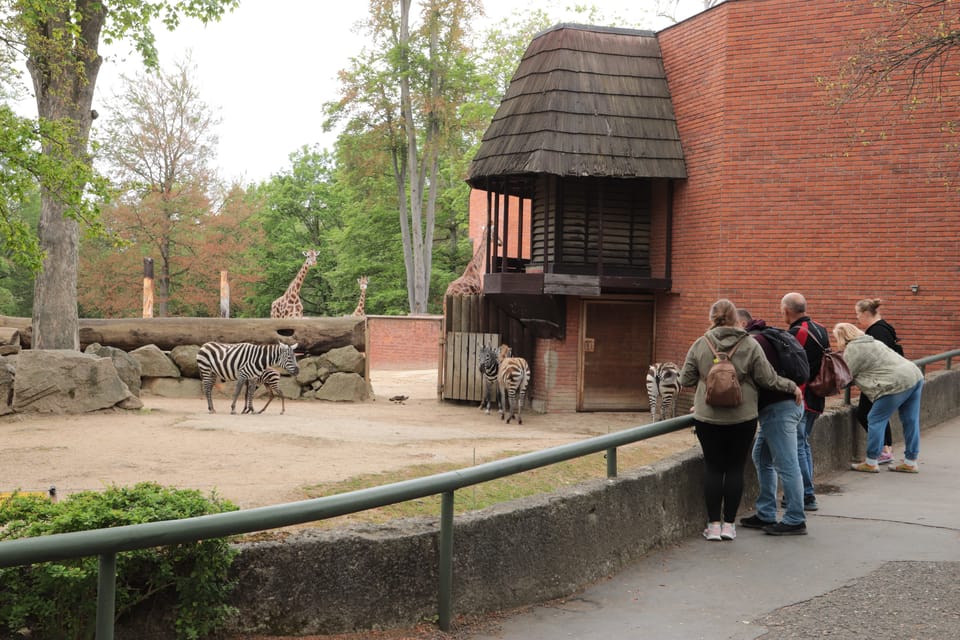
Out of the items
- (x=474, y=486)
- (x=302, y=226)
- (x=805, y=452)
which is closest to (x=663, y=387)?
(x=474, y=486)

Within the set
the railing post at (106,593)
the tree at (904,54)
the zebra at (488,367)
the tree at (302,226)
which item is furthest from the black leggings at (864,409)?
the tree at (302,226)

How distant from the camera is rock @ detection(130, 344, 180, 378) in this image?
66.9ft

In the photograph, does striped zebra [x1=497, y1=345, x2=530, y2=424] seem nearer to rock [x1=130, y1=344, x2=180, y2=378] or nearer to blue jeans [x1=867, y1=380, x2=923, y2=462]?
rock [x1=130, y1=344, x2=180, y2=378]

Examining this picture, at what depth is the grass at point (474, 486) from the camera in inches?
296

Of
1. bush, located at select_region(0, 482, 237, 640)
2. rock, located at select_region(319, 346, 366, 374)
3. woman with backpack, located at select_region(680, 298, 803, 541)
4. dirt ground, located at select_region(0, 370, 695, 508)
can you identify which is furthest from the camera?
rock, located at select_region(319, 346, 366, 374)

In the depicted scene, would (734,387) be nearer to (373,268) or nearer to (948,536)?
(948,536)

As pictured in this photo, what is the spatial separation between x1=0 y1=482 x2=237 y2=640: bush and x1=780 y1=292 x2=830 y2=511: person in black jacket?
4.98m

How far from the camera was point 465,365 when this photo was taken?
72.9 ft

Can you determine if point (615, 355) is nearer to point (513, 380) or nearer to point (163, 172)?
point (513, 380)

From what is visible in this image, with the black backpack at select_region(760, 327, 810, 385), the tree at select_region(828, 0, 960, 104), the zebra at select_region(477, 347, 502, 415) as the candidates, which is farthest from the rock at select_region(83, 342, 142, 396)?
the tree at select_region(828, 0, 960, 104)

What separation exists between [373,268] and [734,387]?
142ft

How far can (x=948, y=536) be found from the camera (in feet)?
23.6

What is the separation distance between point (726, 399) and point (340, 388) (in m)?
15.3

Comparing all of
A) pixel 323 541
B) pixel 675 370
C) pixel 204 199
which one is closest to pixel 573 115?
pixel 675 370
